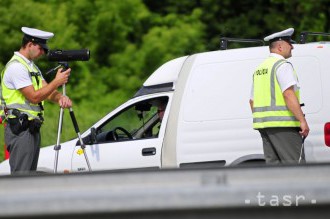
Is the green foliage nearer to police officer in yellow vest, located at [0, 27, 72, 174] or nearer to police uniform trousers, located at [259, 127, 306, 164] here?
police officer in yellow vest, located at [0, 27, 72, 174]

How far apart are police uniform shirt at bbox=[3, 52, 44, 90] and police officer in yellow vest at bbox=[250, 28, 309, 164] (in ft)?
6.47

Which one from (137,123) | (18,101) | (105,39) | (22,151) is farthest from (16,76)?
(105,39)

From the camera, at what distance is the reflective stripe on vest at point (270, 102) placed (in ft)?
27.0

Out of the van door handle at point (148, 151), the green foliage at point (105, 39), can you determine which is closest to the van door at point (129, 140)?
the van door handle at point (148, 151)

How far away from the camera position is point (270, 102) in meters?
8.28

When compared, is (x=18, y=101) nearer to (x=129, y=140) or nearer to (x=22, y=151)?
(x=22, y=151)

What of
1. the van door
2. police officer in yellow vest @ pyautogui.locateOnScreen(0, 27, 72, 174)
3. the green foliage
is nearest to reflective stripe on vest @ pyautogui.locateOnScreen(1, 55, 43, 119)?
police officer in yellow vest @ pyautogui.locateOnScreen(0, 27, 72, 174)

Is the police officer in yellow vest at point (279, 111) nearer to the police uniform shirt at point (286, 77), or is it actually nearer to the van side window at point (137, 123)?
the police uniform shirt at point (286, 77)

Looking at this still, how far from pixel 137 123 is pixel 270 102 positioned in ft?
7.85

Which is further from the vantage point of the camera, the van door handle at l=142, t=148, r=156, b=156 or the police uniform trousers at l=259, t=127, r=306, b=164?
the van door handle at l=142, t=148, r=156, b=156

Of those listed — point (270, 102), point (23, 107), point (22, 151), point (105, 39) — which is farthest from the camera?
point (105, 39)

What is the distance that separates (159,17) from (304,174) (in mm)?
21837

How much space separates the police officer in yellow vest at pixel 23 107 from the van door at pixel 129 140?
175cm

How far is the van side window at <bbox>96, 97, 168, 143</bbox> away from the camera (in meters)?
10.1
